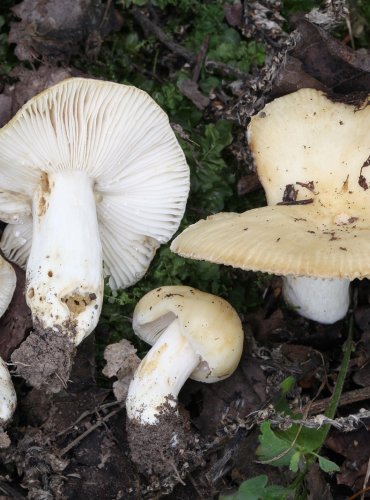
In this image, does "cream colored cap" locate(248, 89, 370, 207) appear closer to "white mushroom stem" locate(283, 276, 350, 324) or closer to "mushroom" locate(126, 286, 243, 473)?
"white mushroom stem" locate(283, 276, 350, 324)

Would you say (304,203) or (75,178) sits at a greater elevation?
(304,203)

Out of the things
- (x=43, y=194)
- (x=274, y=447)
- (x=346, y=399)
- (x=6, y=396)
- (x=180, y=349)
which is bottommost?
(x=6, y=396)

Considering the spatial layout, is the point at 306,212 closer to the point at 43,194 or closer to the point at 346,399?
the point at 346,399

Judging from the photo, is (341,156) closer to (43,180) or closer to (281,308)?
(281,308)

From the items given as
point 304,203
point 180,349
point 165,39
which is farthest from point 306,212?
point 165,39

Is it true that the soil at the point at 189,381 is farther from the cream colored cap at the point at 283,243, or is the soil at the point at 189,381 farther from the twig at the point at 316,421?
the cream colored cap at the point at 283,243

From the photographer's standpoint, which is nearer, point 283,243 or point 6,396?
point 283,243
